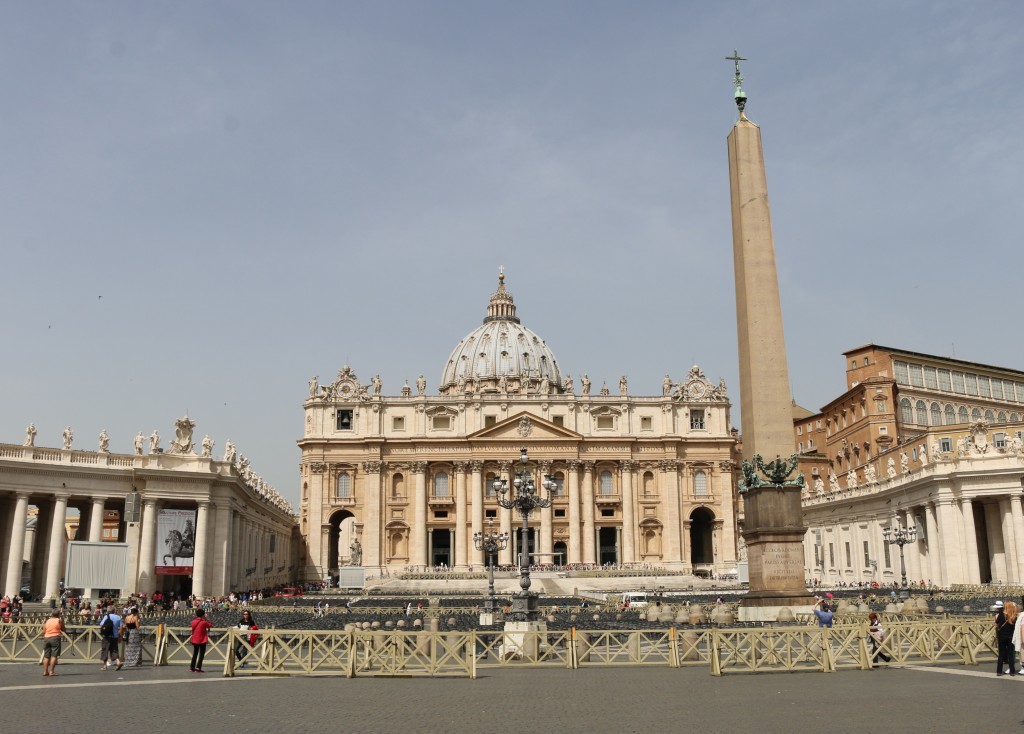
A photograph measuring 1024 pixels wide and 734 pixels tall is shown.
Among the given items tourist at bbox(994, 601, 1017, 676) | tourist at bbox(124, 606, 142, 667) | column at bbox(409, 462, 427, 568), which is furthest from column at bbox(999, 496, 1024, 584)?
column at bbox(409, 462, 427, 568)

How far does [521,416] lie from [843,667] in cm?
6341

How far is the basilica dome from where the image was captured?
109781 mm

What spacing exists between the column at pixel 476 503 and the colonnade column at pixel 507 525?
169 centimetres

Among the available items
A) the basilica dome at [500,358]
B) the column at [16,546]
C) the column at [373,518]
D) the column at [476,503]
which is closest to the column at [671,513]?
the column at [476,503]

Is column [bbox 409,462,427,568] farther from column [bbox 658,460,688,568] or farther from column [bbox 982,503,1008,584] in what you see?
column [bbox 982,503,1008,584]

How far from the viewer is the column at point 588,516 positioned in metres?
76.9

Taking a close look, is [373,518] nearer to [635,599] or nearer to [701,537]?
[701,537]

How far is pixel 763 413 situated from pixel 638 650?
588 centimetres

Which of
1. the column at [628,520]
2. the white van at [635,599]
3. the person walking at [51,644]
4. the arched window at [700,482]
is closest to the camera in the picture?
the person walking at [51,644]

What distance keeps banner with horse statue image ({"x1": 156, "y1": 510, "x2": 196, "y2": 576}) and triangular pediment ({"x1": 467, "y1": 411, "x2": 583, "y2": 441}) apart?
38.8 meters

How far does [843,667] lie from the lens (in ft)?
48.4

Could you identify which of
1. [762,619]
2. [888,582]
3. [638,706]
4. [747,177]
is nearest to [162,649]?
[638,706]

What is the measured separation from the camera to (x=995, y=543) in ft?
143

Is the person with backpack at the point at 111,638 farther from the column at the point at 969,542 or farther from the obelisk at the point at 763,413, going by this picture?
the column at the point at 969,542
